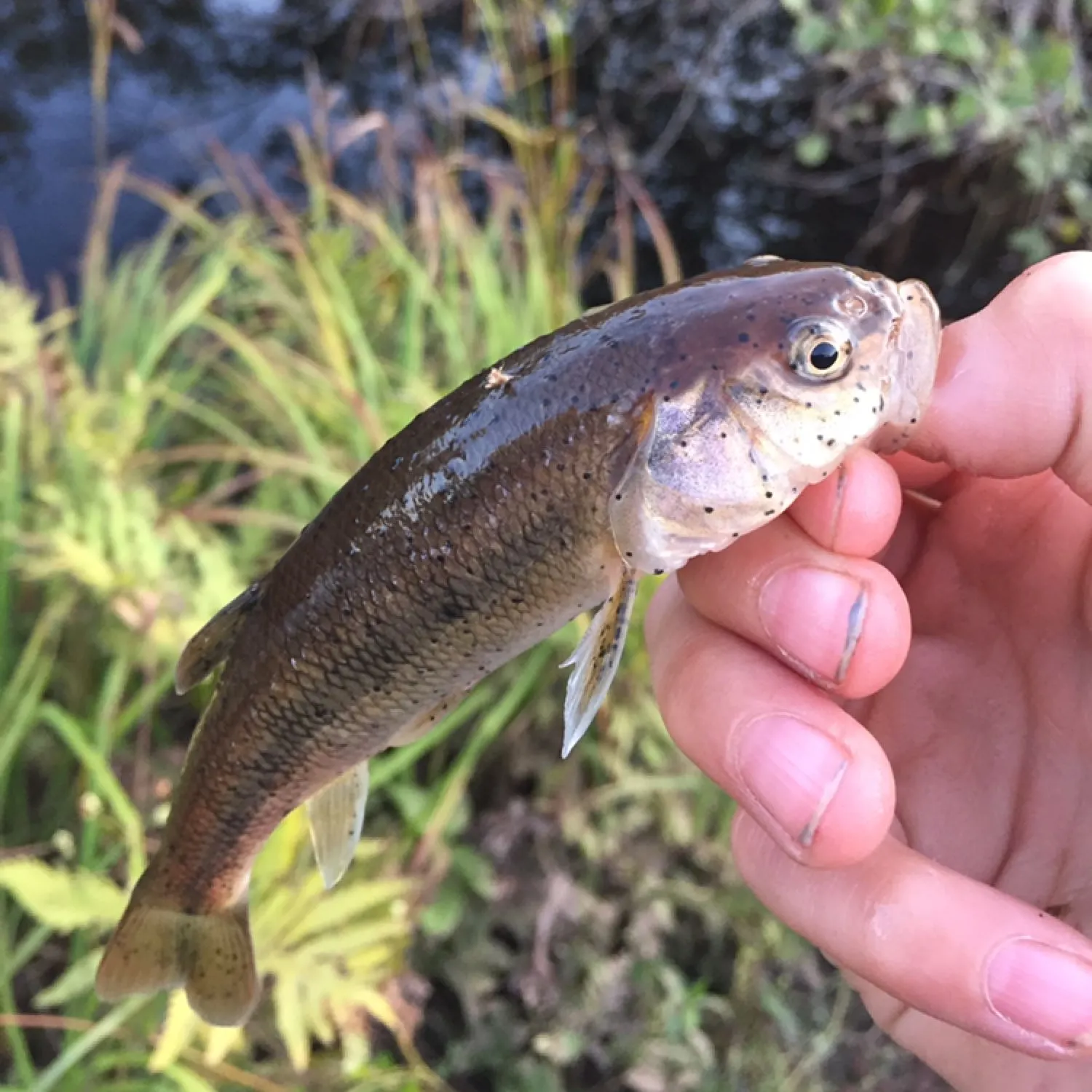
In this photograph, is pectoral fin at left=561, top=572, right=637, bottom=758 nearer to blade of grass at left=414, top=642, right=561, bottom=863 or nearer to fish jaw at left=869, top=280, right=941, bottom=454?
fish jaw at left=869, top=280, right=941, bottom=454

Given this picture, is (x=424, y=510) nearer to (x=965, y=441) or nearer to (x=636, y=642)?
(x=965, y=441)

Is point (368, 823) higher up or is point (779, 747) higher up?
point (779, 747)

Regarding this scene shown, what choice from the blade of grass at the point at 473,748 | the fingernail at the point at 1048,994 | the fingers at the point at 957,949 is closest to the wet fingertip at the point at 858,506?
the fingers at the point at 957,949

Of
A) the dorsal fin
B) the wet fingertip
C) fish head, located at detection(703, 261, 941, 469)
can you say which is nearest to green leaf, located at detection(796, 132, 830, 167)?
fish head, located at detection(703, 261, 941, 469)

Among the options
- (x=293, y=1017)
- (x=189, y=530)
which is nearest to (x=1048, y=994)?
(x=293, y=1017)

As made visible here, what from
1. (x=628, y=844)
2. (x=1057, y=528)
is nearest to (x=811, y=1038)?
(x=628, y=844)

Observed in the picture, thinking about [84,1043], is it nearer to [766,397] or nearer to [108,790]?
[108,790]

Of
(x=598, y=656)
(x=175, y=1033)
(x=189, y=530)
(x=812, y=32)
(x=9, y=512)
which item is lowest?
(x=175, y=1033)
